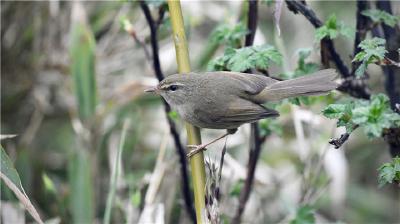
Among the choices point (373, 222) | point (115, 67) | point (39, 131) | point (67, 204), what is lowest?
point (373, 222)

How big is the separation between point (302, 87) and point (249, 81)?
0.75 ft

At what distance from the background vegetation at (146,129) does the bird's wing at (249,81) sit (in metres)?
0.15

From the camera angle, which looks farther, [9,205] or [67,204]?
[67,204]

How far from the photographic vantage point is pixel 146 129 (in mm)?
4262

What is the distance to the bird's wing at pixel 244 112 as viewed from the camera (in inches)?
91.1

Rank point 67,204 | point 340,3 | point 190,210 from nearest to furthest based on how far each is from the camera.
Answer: point 190,210
point 67,204
point 340,3

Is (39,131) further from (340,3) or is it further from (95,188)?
(340,3)

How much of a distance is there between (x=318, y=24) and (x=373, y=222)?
243 centimetres

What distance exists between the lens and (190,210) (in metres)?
2.92

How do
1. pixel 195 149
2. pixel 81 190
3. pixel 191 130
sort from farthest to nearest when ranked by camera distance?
pixel 81 190 < pixel 191 130 < pixel 195 149

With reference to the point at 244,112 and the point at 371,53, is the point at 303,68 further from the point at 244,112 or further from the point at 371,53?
the point at 371,53

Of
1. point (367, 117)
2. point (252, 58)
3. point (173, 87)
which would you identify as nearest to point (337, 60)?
point (252, 58)

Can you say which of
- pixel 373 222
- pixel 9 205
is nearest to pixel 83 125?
pixel 9 205

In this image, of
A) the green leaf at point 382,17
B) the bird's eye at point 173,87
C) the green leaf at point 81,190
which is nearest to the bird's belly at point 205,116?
the bird's eye at point 173,87
